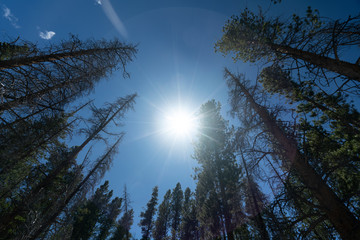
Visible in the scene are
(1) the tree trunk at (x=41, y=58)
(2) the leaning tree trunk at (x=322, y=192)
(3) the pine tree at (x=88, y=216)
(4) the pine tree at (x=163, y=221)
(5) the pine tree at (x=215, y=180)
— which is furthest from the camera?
(4) the pine tree at (x=163, y=221)

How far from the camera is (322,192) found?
9.78 ft

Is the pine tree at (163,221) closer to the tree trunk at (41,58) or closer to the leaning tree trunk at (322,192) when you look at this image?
the leaning tree trunk at (322,192)

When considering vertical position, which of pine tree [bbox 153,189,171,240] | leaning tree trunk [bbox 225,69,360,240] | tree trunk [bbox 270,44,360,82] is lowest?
leaning tree trunk [bbox 225,69,360,240]

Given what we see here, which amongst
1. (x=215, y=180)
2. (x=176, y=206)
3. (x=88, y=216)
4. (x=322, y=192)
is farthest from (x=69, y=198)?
(x=176, y=206)

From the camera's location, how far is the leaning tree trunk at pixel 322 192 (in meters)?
2.54

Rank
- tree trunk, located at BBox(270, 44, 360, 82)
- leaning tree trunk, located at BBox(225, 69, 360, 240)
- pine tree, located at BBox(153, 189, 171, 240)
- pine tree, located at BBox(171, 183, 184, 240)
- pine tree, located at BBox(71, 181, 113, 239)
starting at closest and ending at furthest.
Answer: leaning tree trunk, located at BBox(225, 69, 360, 240)
tree trunk, located at BBox(270, 44, 360, 82)
pine tree, located at BBox(71, 181, 113, 239)
pine tree, located at BBox(153, 189, 171, 240)
pine tree, located at BBox(171, 183, 184, 240)

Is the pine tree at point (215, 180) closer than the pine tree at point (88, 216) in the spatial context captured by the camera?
Yes

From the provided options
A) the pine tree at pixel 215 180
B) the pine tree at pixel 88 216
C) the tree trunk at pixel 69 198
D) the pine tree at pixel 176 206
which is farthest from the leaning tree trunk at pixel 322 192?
the pine tree at pixel 176 206

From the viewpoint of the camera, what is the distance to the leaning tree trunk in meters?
2.54

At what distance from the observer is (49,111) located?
5.18 meters

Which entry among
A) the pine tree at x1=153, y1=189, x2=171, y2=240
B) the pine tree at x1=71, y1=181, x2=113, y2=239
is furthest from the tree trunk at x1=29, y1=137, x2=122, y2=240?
the pine tree at x1=153, y1=189, x2=171, y2=240

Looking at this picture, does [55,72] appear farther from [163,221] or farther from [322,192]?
[163,221]

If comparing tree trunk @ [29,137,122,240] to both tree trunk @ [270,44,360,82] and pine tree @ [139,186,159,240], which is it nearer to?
tree trunk @ [270,44,360,82]

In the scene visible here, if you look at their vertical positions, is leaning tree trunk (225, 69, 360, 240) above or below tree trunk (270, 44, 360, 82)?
below
